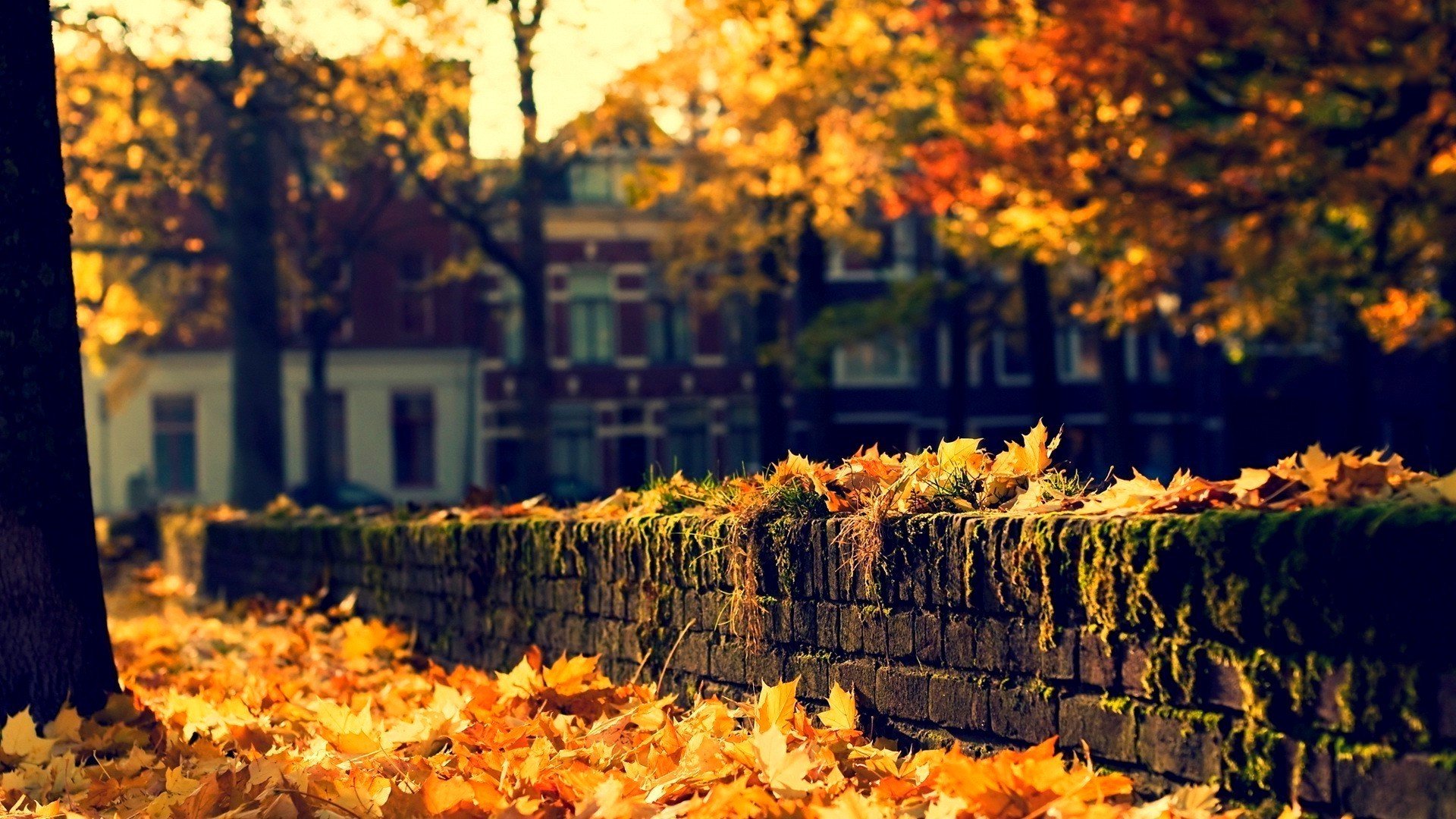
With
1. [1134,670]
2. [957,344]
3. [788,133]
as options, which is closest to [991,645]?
[1134,670]

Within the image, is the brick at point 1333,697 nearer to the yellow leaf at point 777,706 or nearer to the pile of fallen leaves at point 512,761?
the pile of fallen leaves at point 512,761

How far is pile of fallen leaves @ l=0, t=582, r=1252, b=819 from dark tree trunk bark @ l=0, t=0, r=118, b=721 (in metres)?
0.33

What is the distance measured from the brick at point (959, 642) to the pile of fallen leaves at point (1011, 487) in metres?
0.32

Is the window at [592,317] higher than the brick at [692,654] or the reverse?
higher

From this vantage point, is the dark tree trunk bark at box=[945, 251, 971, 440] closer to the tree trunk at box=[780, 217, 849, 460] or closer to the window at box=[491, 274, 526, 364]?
the tree trunk at box=[780, 217, 849, 460]

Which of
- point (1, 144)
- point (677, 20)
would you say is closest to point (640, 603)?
point (1, 144)

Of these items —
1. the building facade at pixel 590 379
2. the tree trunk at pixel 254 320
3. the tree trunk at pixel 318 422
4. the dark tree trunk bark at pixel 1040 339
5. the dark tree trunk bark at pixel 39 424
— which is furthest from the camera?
the building facade at pixel 590 379

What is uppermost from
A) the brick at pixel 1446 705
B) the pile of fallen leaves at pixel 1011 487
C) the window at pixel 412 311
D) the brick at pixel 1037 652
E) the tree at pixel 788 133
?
the tree at pixel 788 133

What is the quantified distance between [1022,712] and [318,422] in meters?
40.9

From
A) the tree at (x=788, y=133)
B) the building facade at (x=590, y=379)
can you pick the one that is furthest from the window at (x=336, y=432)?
the tree at (x=788, y=133)

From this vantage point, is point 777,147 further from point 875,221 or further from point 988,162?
point 875,221

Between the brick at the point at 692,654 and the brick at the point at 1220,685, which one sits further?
the brick at the point at 692,654

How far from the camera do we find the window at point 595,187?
53.2 m

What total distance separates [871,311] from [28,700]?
24598mm
